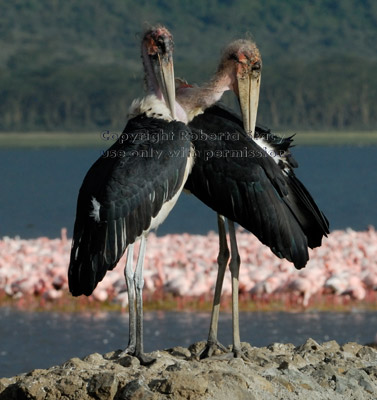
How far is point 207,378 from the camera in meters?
7.05

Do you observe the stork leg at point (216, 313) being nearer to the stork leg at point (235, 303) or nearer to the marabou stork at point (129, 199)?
the stork leg at point (235, 303)

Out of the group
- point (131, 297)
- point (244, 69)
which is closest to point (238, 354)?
point (131, 297)

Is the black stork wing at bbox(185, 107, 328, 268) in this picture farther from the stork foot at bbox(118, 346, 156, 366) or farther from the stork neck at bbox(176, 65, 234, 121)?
the stork foot at bbox(118, 346, 156, 366)

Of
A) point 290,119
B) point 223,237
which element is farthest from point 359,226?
point 290,119

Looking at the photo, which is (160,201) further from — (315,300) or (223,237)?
(315,300)

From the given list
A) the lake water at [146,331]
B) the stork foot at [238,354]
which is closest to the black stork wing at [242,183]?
the stork foot at [238,354]

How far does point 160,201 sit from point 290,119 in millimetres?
174422

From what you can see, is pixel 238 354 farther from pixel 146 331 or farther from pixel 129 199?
pixel 146 331

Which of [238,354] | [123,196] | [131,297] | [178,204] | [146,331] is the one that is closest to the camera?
[123,196]

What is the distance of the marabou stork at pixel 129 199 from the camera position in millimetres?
7629

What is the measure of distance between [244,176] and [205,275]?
837cm

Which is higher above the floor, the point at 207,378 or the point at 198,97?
the point at 198,97

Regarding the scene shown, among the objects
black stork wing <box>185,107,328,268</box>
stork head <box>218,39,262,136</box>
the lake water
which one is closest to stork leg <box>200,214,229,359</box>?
black stork wing <box>185,107,328,268</box>

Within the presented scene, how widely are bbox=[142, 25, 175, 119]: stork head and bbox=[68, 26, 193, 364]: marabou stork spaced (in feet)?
1.04
